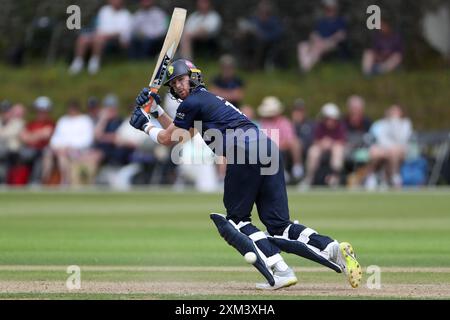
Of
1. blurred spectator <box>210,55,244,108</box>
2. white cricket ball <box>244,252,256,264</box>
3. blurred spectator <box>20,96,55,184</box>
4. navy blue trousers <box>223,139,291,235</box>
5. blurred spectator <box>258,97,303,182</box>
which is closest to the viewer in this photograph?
white cricket ball <box>244,252,256,264</box>

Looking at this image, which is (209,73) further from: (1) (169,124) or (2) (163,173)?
(1) (169,124)

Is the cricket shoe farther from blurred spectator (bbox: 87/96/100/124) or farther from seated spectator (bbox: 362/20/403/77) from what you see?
seated spectator (bbox: 362/20/403/77)

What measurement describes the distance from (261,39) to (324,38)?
1396 mm

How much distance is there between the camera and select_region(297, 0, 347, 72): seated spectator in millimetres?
25125

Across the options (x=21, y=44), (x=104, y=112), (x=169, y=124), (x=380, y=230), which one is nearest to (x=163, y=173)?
(x=104, y=112)

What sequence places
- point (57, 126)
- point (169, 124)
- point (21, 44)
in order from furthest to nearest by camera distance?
point (21, 44) → point (57, 126) → point (169, 124)

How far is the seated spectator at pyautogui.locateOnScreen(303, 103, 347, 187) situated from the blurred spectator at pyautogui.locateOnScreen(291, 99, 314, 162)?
0.32 metres

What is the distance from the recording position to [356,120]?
22922mm

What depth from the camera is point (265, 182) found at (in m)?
9.78

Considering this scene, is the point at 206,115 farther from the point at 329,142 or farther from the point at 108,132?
the point at 108,132

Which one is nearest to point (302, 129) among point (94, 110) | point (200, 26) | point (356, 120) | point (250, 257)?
point (356, 120)

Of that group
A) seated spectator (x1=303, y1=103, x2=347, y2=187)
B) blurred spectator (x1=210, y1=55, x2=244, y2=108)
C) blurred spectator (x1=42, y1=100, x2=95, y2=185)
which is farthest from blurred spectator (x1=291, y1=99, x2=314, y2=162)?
blurred spectator (x1=42, y1=100, x2=95, y2=185)

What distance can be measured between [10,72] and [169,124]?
17.9m
